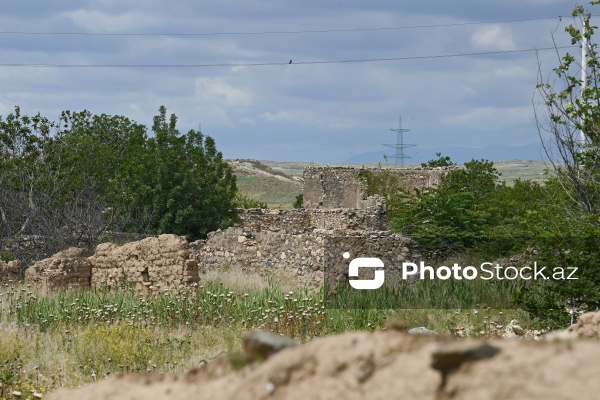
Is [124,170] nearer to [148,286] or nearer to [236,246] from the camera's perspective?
[236,246]

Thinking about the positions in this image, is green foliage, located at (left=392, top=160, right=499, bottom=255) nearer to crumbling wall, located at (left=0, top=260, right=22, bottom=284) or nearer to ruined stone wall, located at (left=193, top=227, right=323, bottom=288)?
ruined stone wall, located at (left=193, top=227, right=323, bottom=288)

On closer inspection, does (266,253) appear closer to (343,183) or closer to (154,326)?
(154,326)

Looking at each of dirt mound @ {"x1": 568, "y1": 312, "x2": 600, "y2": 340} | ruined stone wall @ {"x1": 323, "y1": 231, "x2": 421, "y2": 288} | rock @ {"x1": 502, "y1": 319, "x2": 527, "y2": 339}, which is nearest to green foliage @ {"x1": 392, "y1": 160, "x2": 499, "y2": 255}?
ruined stone wall @ {"x1": 323, "y1": 231, "x2": 421, "y2": 288}

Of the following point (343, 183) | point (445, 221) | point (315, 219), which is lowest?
point (445, 221)

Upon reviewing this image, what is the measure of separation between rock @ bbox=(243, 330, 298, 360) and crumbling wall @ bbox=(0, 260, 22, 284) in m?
17.9

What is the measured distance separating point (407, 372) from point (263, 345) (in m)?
0.75

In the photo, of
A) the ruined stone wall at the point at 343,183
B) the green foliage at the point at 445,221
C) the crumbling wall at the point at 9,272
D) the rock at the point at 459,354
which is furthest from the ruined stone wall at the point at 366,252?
the ruined stone wall at the point at 343,183

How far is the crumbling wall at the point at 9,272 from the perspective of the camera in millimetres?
20922

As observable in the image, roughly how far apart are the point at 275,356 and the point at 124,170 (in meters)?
29.2

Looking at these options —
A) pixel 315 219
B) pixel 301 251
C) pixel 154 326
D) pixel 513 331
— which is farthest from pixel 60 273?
pixel 315 219

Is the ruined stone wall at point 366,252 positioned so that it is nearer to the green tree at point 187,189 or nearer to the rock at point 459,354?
the green tree at point 187,189

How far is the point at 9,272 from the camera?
69.4 feet

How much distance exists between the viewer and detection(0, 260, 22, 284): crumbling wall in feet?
68.6

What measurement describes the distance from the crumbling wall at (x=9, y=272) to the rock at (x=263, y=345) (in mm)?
17884
